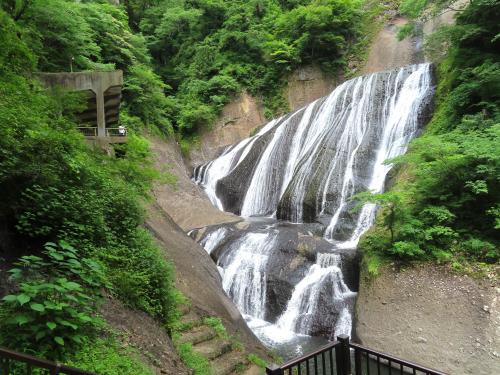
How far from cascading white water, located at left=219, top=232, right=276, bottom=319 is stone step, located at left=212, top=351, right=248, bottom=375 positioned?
452 centimetres

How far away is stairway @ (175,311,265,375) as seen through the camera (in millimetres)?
6995

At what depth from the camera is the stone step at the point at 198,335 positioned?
24.2 feet

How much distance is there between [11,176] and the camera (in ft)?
16.1

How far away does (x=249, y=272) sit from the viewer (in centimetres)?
1285

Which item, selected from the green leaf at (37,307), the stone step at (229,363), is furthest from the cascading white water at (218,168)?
the green leaf at (37,307)

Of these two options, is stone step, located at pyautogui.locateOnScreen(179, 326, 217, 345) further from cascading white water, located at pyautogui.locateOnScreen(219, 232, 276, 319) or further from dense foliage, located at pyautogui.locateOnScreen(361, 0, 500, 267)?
dense foliage, located at pyautogui.locateOnScreen(361, 0, 500, 267)

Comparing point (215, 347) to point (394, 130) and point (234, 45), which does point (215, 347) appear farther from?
point (234, 45)

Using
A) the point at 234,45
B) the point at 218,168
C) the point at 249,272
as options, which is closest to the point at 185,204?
the point at 218,168

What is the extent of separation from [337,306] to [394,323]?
6.60ft

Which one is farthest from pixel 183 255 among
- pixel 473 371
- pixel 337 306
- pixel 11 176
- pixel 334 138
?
pixel 334 138

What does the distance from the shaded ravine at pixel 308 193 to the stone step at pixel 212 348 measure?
117 inches

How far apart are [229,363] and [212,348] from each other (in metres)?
0.44

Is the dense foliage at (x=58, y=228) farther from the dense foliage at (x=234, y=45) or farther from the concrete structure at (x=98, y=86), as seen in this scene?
the dense foliage at (x=234, y=45)

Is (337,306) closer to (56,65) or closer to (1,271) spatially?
(1,271)
